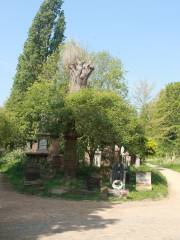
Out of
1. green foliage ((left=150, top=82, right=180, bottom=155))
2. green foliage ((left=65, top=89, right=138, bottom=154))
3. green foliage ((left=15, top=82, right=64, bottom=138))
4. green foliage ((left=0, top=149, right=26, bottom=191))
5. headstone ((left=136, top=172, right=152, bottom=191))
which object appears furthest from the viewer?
green foliage ((left=150, top=82, right=180, bottom=155))

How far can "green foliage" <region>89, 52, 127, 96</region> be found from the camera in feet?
132

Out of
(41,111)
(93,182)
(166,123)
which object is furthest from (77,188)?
(166,123)

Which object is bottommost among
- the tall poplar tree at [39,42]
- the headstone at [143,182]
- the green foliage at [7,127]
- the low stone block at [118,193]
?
the low stone block at [118,193]

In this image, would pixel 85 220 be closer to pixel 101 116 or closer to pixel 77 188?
pixel 77 188

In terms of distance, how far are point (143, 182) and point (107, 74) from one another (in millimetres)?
22101

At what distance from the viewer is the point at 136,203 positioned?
16.2 m

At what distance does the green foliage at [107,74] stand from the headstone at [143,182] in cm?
2043

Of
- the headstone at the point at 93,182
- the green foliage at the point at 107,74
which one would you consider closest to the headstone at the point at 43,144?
the headstone at the point at 93,182

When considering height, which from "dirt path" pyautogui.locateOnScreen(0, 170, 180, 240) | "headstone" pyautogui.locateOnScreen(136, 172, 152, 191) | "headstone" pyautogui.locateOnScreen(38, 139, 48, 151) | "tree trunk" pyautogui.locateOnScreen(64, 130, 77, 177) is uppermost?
"headstone" pyautogui.locateOnScreen(38, 139, 48, 151)

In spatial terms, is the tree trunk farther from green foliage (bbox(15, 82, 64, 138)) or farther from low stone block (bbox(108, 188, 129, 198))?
low stone block (bbox(108, 188, 129, 198))

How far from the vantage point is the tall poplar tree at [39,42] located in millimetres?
42406

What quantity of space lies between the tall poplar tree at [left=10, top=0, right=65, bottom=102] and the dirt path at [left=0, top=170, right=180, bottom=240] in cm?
2621

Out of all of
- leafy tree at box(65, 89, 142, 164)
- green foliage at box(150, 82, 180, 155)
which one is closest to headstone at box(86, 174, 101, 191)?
leafy tree at box(65, 89, 142, 164)

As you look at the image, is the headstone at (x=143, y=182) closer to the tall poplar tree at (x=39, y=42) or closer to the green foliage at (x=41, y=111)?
the green foliage at (x=41, y=111)
